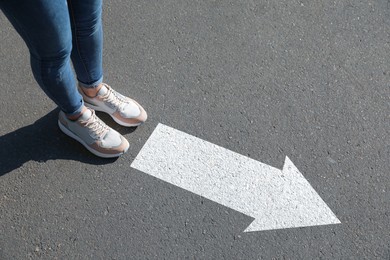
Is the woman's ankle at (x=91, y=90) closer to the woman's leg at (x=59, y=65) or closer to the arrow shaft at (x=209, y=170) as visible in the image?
the woman's leg at (x=59, y=65)

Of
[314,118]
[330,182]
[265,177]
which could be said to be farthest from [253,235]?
[314,118]

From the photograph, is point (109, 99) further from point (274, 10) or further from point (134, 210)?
point (274, 10)

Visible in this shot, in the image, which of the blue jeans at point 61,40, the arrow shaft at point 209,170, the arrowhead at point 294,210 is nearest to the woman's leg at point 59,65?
the blue jeans at point 61,40

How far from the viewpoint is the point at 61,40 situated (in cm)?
237

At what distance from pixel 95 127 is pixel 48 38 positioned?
84 cm

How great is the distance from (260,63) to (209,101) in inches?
20.8

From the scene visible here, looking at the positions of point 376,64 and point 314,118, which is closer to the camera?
point 314,118

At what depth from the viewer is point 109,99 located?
3.17 m

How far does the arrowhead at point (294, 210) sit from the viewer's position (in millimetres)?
2863

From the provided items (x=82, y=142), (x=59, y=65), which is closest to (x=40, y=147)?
(x=82, y=142)

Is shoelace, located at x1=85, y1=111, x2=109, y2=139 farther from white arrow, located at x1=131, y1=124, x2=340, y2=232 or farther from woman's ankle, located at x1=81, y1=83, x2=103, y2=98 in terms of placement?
white arrow, located at x1=131, y1=124, x2=340, y2=232

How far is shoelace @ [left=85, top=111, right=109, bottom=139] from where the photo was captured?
9.96 ft

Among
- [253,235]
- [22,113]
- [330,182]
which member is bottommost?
[22,113]

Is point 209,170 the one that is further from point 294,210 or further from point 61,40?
point 61,40
